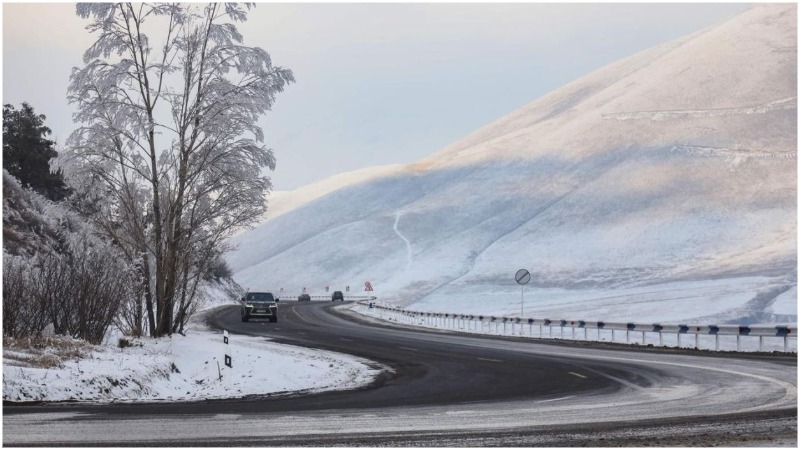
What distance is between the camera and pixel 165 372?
79.0 ft

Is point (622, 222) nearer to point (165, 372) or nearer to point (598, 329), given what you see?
point (598, 329)

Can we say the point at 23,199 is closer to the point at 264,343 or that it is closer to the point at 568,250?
the point at 264,343

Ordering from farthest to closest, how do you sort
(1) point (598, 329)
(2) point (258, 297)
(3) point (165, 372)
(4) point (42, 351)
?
(2) point (258, 297), (1) point (598, 329), (3) point (165, 372), (4) point (42, 351)

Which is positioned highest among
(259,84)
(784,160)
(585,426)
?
(784,160)

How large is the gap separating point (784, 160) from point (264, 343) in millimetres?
129029

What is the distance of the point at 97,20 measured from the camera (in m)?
31.6

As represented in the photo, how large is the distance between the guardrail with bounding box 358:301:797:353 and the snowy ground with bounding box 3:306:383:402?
39.5 feet

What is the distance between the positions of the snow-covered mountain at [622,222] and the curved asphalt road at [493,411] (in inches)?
2499

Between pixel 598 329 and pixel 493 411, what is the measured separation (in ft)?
82.6

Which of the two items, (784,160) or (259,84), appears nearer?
(259,84)

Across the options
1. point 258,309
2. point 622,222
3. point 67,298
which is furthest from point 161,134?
point 622,222

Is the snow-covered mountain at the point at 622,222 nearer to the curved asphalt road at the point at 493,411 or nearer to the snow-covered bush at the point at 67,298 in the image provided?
the snow-covered bush at the point at 67,298

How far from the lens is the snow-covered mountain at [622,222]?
374 feet

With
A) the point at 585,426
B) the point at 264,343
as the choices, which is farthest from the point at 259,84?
the point at 585,426
